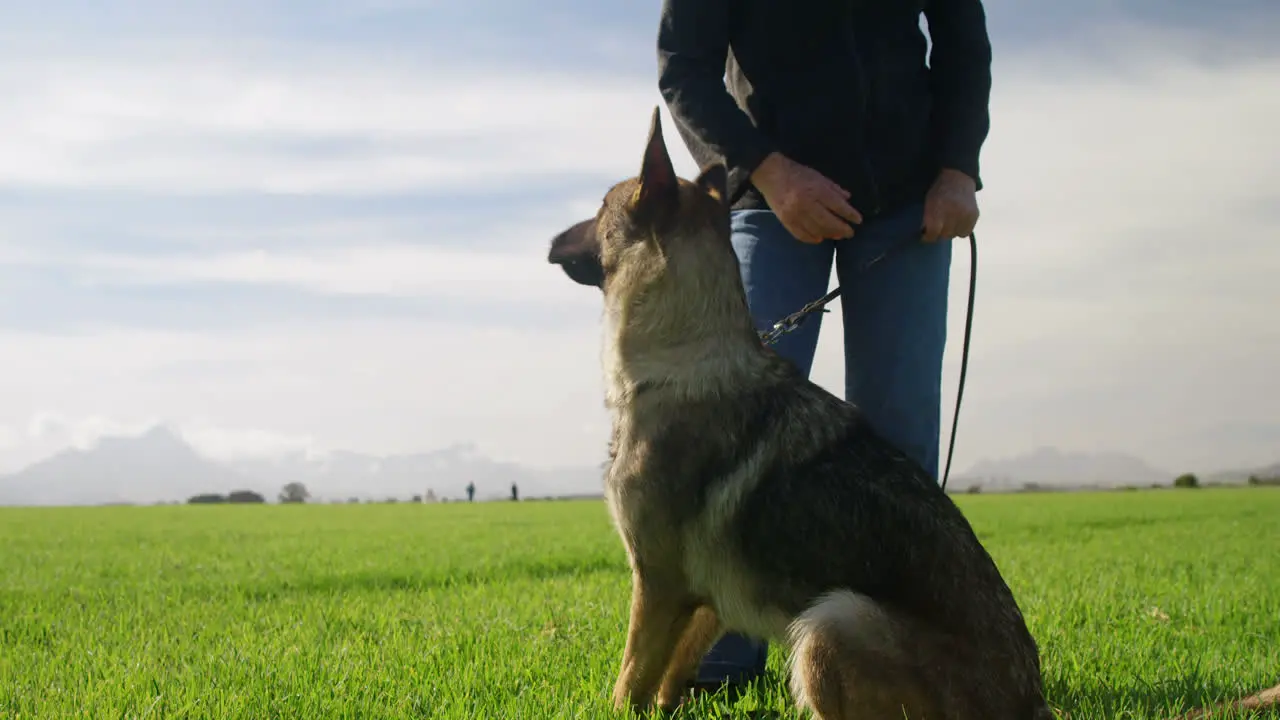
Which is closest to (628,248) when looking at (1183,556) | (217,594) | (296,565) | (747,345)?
(747,345)

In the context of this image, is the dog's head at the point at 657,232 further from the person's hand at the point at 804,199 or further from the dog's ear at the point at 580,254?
the person's hand at the point at 804,199

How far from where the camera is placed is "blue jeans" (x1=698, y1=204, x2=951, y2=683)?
15.6ft

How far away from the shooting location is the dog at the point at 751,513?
339 centimetres

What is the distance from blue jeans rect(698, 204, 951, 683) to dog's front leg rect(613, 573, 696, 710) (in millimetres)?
924

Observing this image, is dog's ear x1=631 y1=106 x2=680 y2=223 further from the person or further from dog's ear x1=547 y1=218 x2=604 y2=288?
the person

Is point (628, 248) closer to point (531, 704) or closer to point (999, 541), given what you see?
point (531, 704)

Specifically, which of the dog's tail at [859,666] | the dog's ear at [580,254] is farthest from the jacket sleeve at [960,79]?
the dog's tail at [859,666]

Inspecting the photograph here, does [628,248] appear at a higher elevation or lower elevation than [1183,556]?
higher

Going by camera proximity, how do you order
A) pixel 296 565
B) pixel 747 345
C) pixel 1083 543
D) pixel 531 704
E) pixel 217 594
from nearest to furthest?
pixel 747 345 < pixel 531 704 < pixel 217 594 < pixel 296 565 < pixel 1083 543

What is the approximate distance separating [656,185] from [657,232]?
0.65 feet

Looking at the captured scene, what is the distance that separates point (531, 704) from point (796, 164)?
280 cm

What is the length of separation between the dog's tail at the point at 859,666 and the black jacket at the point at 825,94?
7.17 feet

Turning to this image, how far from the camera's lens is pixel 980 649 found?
3.41 meters

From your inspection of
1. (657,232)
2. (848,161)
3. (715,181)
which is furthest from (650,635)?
(848,161)
